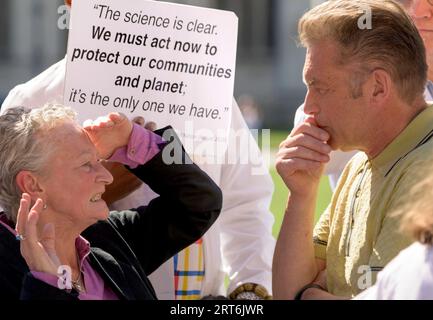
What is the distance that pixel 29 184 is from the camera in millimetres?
3604

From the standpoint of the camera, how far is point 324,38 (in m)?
3.39

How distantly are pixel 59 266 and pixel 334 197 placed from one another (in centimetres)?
97

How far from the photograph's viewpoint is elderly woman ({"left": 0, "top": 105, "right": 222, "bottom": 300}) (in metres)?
3.37

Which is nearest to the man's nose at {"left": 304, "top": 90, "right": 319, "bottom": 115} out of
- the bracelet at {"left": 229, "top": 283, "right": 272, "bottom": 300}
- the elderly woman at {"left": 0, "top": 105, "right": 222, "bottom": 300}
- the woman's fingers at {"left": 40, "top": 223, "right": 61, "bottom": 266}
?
the elderly woman at {"left": 0, "top": 105, "right": 222, "bottom": 300}

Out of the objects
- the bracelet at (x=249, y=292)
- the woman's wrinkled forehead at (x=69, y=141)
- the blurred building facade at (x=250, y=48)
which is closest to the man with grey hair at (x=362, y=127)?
the woman's wrinkled forehead at (x=69, y=141)

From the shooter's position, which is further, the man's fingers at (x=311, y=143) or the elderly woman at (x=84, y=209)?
the man's fingers at (x=311, y=143)

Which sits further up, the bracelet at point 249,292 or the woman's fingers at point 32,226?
the bracelet at point 249,292

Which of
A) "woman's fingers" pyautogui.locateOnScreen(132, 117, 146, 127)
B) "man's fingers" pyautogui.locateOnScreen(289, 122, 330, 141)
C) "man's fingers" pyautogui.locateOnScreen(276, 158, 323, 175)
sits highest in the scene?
"woman's fingers" pyautogui.locateOnScreen(132, 117, 146, 127)

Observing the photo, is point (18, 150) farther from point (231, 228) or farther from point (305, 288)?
point (231, 228)

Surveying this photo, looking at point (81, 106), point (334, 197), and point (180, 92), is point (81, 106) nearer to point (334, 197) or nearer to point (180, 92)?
point (180, 92)

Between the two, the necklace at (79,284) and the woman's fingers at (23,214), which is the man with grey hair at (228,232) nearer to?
the necklace at (79,284)

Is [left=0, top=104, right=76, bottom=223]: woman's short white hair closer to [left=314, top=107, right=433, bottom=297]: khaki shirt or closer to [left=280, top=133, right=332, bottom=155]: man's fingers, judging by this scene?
[left=280, top=133, right=332, bottom=155]: man's fingers

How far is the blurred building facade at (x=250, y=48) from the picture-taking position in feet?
119

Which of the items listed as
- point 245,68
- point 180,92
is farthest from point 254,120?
point 180,92
